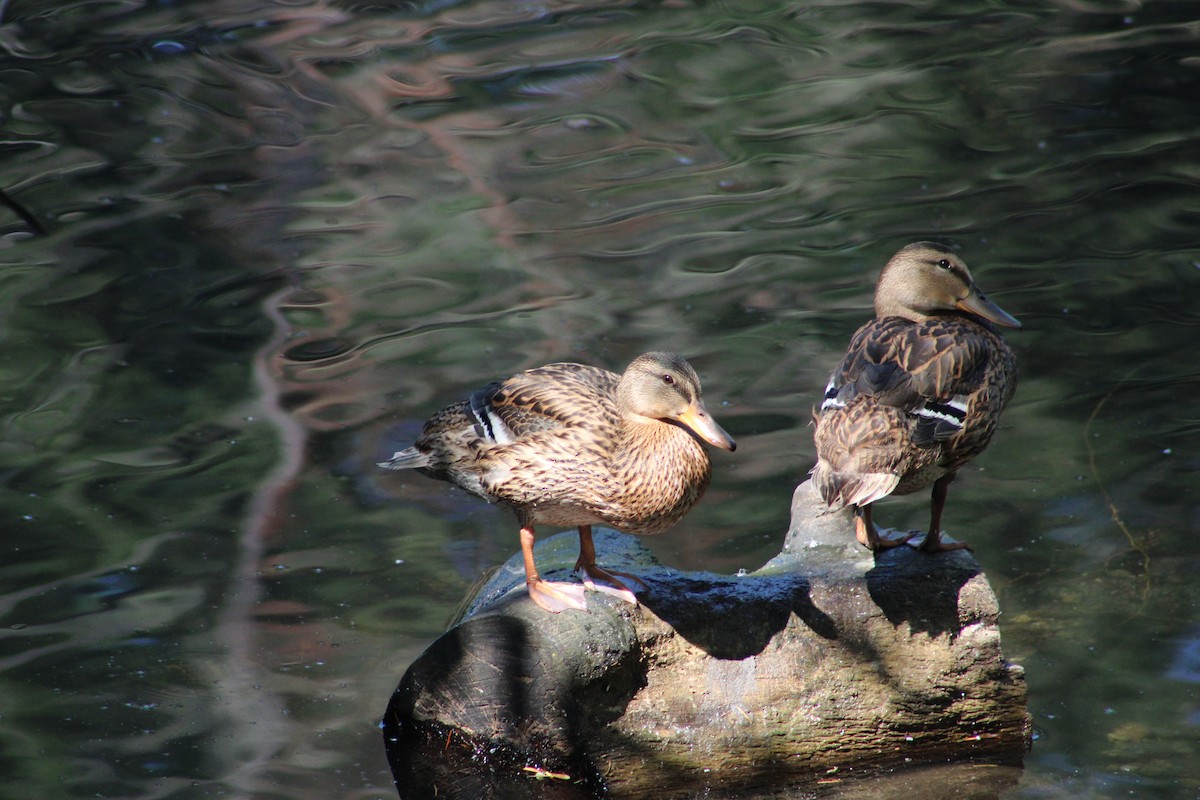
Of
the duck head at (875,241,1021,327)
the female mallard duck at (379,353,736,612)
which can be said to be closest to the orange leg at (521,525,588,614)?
the female mallard duck at (379,353,736,612)

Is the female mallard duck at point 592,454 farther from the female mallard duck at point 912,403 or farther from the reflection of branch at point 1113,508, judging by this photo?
the reflection of branch at point 1113,508

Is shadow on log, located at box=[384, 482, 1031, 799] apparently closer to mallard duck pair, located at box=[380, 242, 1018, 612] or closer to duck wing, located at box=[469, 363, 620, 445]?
mallard duck pair, located at box=[380, 242, 1018, 612]

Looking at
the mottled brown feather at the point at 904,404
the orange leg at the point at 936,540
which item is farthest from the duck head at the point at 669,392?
the orange leg at the point at 936,540

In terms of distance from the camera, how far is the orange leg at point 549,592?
4.92m

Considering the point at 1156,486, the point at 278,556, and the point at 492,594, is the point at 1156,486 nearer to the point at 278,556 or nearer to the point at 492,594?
the point at 492,594

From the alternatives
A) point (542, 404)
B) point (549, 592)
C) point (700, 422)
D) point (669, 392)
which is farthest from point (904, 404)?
point (549, 592)

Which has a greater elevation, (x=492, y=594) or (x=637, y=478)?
(x=637, y=478)

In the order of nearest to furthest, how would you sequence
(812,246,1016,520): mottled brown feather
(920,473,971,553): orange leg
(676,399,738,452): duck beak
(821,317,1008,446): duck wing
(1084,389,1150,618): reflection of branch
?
1. (812,246,1016,520): mottled brown feather
2. (676,399,738,452): duck beak
3. (821,317,1008,446): duck wing
4. (920,473,971,553): orange leg
5. (1084,389,1150,618): reflection of branch

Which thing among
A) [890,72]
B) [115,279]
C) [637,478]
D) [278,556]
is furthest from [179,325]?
[890,72]

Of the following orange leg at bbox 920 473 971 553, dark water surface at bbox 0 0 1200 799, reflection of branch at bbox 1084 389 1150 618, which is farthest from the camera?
reflection of branch at bbox 1084 389 1150 618

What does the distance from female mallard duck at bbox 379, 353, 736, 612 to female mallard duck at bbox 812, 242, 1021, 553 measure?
44cm

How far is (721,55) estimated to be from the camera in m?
13.7

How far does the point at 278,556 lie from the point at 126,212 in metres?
5.33

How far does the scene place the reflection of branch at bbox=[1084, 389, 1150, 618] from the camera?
619 centimetres
